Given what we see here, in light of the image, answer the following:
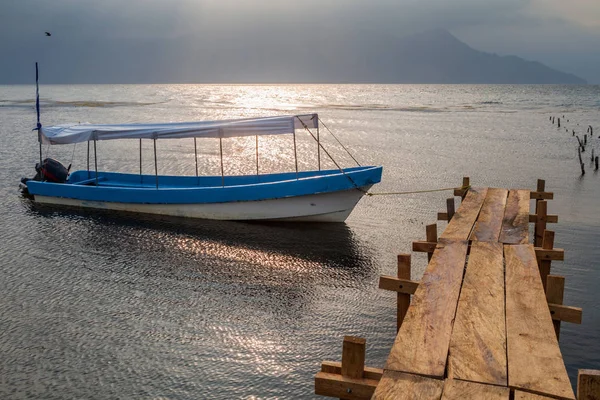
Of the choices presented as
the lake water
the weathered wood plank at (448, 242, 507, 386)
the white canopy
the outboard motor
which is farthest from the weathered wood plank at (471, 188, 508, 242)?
the outboard motor

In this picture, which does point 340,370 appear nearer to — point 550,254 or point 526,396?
point 526,396

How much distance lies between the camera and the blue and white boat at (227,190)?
59.6 feet

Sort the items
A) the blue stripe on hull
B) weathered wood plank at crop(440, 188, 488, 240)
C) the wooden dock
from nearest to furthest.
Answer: the wooden dock → weathered wood plank at crop(440, 188, 488, 240) → the blue stripe on hull

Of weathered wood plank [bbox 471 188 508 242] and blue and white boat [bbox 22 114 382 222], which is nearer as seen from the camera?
weathered wood plank [bbox 471 188 508 242]

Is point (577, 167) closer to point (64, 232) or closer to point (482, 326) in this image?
point (64, 232)

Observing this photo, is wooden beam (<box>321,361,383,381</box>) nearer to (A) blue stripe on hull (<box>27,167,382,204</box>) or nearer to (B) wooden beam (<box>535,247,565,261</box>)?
(B) wooden beam (<box>535,247,565,261</box>)

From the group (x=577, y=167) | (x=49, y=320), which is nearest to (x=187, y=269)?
(x=49, y=320)

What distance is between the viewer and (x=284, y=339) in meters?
10.8

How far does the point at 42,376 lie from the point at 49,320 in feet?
7.74

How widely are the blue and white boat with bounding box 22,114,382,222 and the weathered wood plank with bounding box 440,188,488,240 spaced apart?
196 inches

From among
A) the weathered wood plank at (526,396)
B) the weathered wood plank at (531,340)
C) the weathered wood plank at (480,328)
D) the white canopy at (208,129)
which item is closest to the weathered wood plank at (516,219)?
the weathered wood plank at (480,328)

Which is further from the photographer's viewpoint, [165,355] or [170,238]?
[170,238]

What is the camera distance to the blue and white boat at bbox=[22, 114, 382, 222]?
18.2 metres

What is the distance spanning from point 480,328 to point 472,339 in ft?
1.06
